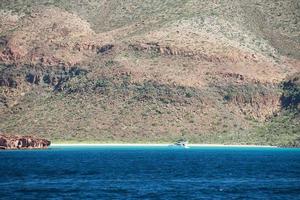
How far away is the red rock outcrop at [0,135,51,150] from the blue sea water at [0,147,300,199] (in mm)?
28545

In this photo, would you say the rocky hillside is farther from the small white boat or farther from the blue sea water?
the blue sea water

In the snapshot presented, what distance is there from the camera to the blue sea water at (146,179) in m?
74.6

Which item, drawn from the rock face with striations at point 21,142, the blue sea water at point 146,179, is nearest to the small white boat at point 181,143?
the rock face with striations at point 21,142

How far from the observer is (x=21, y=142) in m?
165

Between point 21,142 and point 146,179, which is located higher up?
point 21,142

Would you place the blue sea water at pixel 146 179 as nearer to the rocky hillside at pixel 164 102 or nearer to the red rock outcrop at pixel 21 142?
the red rock outcrop at pixel 21 142

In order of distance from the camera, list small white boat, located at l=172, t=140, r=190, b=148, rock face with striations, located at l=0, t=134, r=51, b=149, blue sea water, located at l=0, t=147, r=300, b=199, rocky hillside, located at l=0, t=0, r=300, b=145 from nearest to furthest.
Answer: blue sea water, located at l=0, t=147, r=300, b=199 → rock face with striations, located at l=0, t=134, r=51, b=149 → rocky hillside, located at l=0, t=0, r=300, b=145 → small white boat, located at l=172, t=140, r=190, b=148

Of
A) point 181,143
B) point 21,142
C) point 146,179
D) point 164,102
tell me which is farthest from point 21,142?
point 146,179

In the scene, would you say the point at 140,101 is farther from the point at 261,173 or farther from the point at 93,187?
the point at 93,187

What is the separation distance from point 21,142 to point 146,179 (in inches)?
2996

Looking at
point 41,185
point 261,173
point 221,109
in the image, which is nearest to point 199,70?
point 221,109

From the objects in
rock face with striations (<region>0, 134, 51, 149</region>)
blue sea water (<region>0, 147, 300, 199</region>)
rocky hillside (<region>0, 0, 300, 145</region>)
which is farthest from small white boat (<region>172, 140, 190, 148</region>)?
blue sea water (<region>0, 147, 300, 199</region>)

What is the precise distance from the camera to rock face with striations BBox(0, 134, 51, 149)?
16400 cm

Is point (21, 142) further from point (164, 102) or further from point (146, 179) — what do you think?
point (146, 179)
